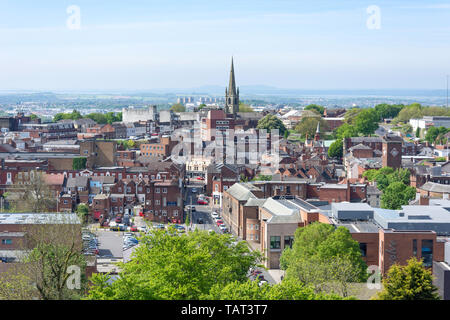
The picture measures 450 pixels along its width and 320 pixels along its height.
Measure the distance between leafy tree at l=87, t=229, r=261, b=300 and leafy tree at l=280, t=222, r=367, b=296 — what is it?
2014 millimetres

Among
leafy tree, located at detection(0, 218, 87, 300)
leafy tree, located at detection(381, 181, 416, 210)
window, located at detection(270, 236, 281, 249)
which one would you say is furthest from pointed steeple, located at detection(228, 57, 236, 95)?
leafy tree, located at detection(0, 218, 87, 300)

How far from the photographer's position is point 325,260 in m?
23.7

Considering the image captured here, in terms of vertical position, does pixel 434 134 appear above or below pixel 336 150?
above

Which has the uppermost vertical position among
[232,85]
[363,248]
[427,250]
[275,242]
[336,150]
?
[232,85]

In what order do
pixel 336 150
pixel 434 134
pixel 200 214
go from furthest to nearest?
pixel 434 134, pixel 336 150, pixel 200 214

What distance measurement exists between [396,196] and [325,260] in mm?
Result: 17541

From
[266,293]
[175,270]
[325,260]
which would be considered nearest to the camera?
[266,293]

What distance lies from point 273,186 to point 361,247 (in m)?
15.0

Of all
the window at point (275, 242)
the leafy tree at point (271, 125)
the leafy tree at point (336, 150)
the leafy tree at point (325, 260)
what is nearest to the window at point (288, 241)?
the window at point (275, 242)

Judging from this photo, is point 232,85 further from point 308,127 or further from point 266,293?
point 266,293

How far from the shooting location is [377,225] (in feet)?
91.1

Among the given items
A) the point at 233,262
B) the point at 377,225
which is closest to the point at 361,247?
the point at 377,225

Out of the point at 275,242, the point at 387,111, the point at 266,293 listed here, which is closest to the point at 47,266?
the point at 266,293
